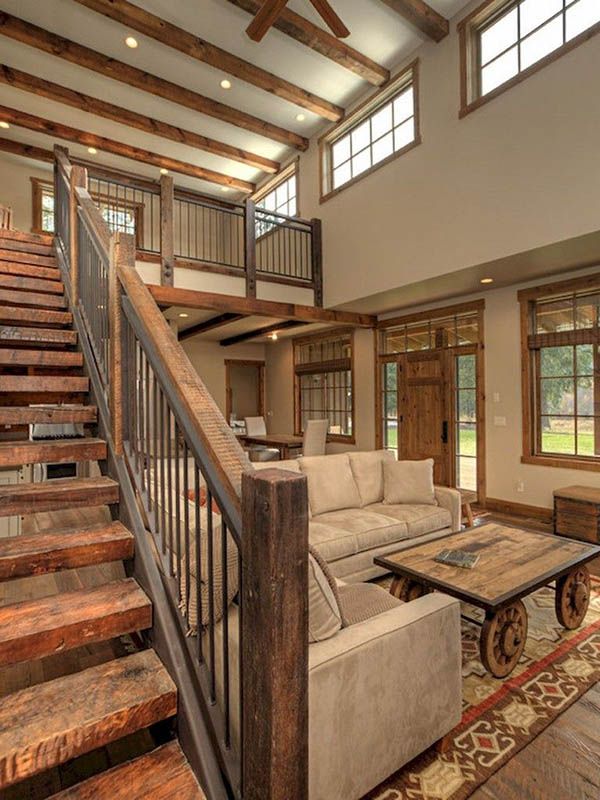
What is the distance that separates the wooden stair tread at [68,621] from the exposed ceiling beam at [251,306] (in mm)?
3895

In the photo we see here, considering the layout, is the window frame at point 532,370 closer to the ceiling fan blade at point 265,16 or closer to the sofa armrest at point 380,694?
the ceiling fan blade at point 265,16

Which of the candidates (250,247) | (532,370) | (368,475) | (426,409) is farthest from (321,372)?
(368,475)

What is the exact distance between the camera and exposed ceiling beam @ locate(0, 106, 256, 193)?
19.5ft

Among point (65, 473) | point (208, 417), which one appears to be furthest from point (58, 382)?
point (65, 473)

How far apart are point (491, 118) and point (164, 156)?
16.9 feet

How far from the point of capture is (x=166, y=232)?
5195mm

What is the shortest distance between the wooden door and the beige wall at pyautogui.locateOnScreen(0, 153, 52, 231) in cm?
639

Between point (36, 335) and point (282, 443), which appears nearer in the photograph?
point (36, 335)

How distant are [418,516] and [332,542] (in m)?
0.92

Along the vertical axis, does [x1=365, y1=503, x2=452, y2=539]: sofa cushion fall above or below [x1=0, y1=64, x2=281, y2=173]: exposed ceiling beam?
below

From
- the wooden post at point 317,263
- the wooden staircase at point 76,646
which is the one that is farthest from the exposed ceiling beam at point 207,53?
the wooden staircase at point 76,646

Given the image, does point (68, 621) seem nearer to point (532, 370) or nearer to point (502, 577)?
point (502, 577)

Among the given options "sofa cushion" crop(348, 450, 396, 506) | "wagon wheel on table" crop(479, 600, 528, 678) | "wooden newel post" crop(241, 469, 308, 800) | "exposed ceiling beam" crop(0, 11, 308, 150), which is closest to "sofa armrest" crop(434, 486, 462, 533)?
"sofa cushion" crop(348, 450, 396, 506)

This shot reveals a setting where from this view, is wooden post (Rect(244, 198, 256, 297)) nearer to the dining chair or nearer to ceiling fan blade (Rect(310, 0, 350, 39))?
the dining chair
